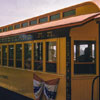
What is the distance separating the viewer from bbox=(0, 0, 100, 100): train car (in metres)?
5.31

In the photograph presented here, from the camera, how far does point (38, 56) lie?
6402mm

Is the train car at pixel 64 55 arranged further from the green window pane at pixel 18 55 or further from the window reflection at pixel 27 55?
the green window pane at pixel 18 55

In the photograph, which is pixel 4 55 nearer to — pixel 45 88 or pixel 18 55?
pixel 18 55

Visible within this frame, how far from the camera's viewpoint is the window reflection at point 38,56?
628 centimetres

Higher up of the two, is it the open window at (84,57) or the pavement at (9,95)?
the open window at (84,57)

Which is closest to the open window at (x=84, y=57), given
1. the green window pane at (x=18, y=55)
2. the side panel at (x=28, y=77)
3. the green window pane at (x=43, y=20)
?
the side panel at (x=28, y=77)

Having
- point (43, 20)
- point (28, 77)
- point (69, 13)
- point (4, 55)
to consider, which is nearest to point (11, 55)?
point (4, 55)

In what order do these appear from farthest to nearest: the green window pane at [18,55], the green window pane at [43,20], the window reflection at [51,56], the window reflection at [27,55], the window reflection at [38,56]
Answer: the green window pane at [18,55] → the window reflection at [27,55] → the green window pane at [43,20] → the window reflection at [38,56] → the window reflection at [51,56]

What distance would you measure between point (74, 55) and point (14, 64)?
3.16 m

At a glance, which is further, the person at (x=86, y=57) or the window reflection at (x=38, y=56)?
the window reflection at (x=38, y=56)

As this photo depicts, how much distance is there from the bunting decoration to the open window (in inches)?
29.9

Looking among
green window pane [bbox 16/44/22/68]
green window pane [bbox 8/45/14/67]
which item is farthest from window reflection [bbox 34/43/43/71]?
green window pane [bbox 8/45/14/67]

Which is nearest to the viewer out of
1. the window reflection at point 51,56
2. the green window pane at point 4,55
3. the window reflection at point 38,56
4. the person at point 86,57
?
the person at point 86,57

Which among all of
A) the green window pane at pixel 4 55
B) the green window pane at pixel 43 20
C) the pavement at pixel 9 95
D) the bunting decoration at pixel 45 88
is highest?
the green window pane at pixel 43 20
